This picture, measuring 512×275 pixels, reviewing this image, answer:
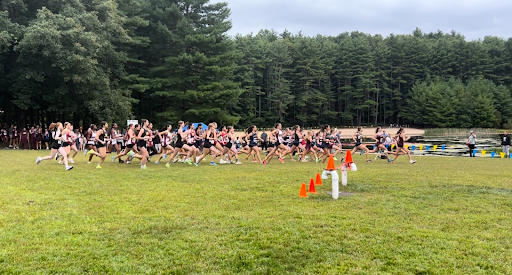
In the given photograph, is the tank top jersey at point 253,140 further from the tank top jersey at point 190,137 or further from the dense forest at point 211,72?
the dense forest at point 211,72

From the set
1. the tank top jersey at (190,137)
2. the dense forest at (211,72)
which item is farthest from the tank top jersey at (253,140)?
the dense forest at (211,72)

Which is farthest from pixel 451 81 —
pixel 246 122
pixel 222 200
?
pixel 222 200

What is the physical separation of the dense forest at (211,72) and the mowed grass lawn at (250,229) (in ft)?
73.7

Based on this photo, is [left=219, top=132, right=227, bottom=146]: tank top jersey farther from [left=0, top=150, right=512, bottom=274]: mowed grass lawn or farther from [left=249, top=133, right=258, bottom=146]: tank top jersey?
[left=0, top=150, right=512, bottom=274]: mowed grass lawn

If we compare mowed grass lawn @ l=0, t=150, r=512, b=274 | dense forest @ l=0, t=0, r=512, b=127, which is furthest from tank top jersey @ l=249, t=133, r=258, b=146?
dense forest @ l=0, t=0, r=512, b=127

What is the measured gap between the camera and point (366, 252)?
5148 mm

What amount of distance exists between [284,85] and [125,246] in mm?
68196

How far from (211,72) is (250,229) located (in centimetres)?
3684

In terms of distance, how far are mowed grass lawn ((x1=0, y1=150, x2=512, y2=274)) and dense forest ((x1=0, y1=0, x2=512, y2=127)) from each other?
2246cm

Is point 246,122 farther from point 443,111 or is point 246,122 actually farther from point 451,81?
point 451,81

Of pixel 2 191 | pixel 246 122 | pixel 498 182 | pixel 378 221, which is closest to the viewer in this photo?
pixel 378 221

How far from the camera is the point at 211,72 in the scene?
41.7 m

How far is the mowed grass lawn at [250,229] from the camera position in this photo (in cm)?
477

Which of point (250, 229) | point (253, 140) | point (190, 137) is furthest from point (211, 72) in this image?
point (250, 229)
